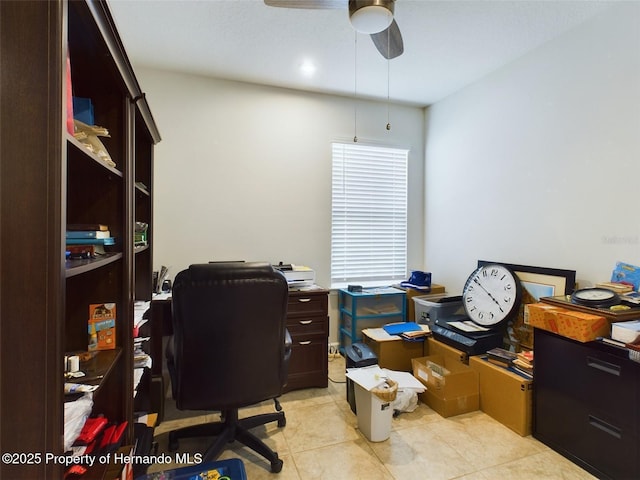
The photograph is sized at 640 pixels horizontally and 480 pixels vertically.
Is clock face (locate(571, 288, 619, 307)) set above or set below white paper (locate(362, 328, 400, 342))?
Answer: above

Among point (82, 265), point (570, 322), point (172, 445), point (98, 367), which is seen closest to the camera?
point (82, 265)

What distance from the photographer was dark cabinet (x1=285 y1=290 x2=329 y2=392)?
8.57 feet

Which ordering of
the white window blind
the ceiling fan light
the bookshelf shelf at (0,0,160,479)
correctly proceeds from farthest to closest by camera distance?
the white window blind, the ceiling fan light, the bookshelf shelf at (0,0,160,479)

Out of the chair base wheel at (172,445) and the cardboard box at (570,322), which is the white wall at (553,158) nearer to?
the cardboard box at (570,322)

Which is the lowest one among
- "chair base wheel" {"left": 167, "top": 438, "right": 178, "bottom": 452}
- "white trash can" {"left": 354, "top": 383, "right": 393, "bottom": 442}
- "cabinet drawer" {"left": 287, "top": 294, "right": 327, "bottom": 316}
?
"chair base wheel" {"left": 167, "top": 438, "right": 178, "bottom": 452}

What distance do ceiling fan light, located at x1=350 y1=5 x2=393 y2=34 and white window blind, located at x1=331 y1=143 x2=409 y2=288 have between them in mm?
1773

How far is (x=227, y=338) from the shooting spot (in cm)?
164

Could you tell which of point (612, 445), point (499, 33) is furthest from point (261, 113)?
point (612, 445)

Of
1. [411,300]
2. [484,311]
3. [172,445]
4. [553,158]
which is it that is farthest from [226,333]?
[553,158]

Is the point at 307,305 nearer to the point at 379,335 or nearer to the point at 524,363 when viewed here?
the point at 379,335

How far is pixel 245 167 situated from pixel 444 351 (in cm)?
238

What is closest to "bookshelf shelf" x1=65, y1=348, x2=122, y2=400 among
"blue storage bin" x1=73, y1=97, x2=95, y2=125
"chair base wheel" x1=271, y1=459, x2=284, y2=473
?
"blue storage bin" x1=73, y1=97, x2=95, y2=125

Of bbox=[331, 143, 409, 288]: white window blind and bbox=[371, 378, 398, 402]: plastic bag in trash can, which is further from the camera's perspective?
bbox=[331, 143, 409, 288]: white window blind

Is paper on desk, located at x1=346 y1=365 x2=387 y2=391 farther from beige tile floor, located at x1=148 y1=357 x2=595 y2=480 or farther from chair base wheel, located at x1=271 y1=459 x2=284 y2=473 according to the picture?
chair base wheel, located at x1=271 y1=459 x2=284 y2=473
